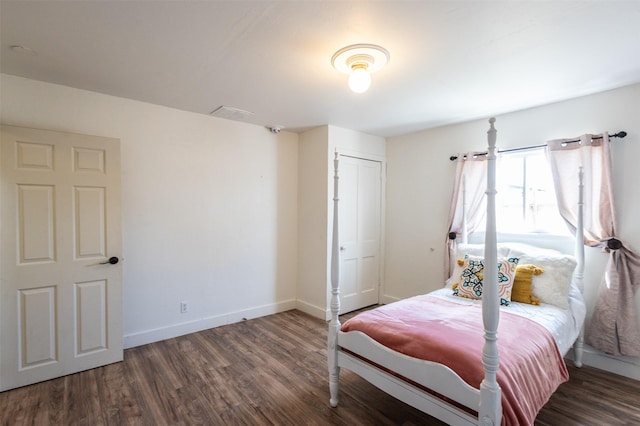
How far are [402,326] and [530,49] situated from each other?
6.67 ft

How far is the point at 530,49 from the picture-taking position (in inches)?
78.4

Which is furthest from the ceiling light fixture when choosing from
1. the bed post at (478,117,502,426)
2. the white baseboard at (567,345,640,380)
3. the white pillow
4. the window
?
the white baseboard at (567,345,640,380)

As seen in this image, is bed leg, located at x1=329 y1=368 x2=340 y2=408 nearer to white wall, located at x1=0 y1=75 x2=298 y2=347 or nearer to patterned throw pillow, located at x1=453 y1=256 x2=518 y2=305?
patterned throw pillow, located at x1=453 y1=256 x2=518 y2=305

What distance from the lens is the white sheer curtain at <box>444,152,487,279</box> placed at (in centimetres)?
343

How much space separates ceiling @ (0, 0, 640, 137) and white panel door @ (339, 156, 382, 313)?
1.17m

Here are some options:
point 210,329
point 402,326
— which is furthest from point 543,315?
point 210,329

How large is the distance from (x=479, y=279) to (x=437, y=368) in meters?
1.39

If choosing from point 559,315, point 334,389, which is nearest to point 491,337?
point 334,389

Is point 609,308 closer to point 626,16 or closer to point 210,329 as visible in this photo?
point 626,16

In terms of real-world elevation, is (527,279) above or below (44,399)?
above

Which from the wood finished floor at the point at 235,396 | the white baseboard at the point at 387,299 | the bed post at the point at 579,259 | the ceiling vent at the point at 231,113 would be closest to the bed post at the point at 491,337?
the wood finished floor at the point at 235,396

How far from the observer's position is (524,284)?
8.52 feet

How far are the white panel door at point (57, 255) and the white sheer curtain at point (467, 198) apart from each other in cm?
353

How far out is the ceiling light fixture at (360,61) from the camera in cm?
195
